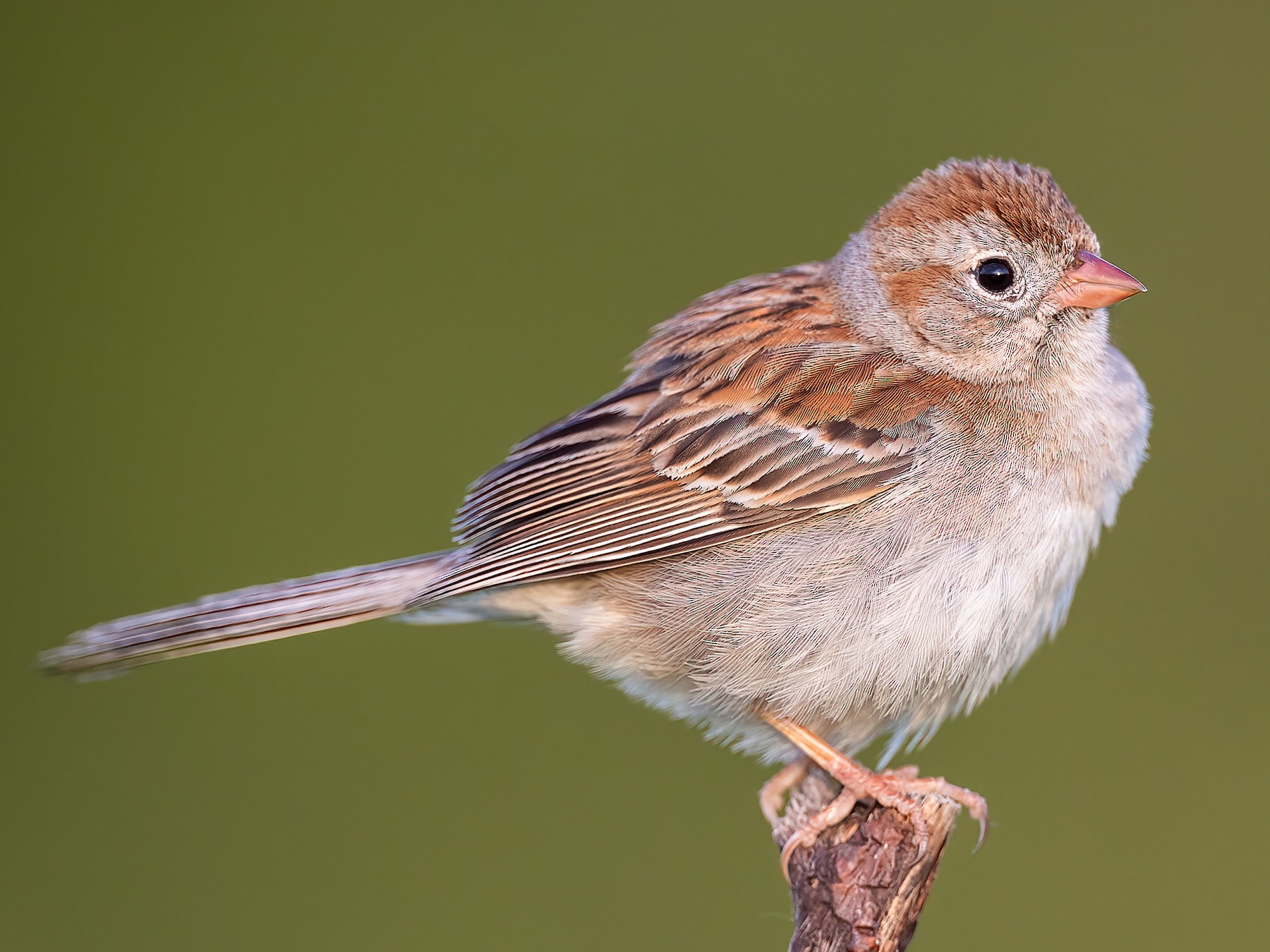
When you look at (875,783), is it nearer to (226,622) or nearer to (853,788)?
(853,788)

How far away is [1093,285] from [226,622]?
2.25m

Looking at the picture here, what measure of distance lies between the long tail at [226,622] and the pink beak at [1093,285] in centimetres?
170

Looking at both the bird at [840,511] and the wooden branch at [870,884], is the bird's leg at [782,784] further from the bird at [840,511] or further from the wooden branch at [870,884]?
the wooden branch at [870,884]

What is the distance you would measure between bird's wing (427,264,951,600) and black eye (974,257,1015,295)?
253 millimetres

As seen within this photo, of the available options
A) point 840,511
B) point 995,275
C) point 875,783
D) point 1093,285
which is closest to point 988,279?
point 995,275

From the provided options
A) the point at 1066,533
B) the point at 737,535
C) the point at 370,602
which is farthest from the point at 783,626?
the point at 370,602

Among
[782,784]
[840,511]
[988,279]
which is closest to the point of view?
[840,511]

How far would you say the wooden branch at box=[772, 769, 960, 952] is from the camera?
8.49 feet

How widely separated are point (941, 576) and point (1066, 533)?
1.14ft

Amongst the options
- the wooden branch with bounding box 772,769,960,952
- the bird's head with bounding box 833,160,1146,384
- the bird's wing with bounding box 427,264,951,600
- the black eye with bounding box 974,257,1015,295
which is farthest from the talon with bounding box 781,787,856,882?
the black eye with bounding box 974,257,1015,295

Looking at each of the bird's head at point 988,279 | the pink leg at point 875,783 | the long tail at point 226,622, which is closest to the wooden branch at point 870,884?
the pink leg at point 875,783

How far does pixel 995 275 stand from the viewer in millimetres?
3047

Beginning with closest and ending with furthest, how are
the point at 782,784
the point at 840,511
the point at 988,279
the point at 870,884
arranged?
the point at 870,884 < the point at 840,511 < the point at 988,279 < the point at 782,784

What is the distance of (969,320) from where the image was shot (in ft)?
10.1
